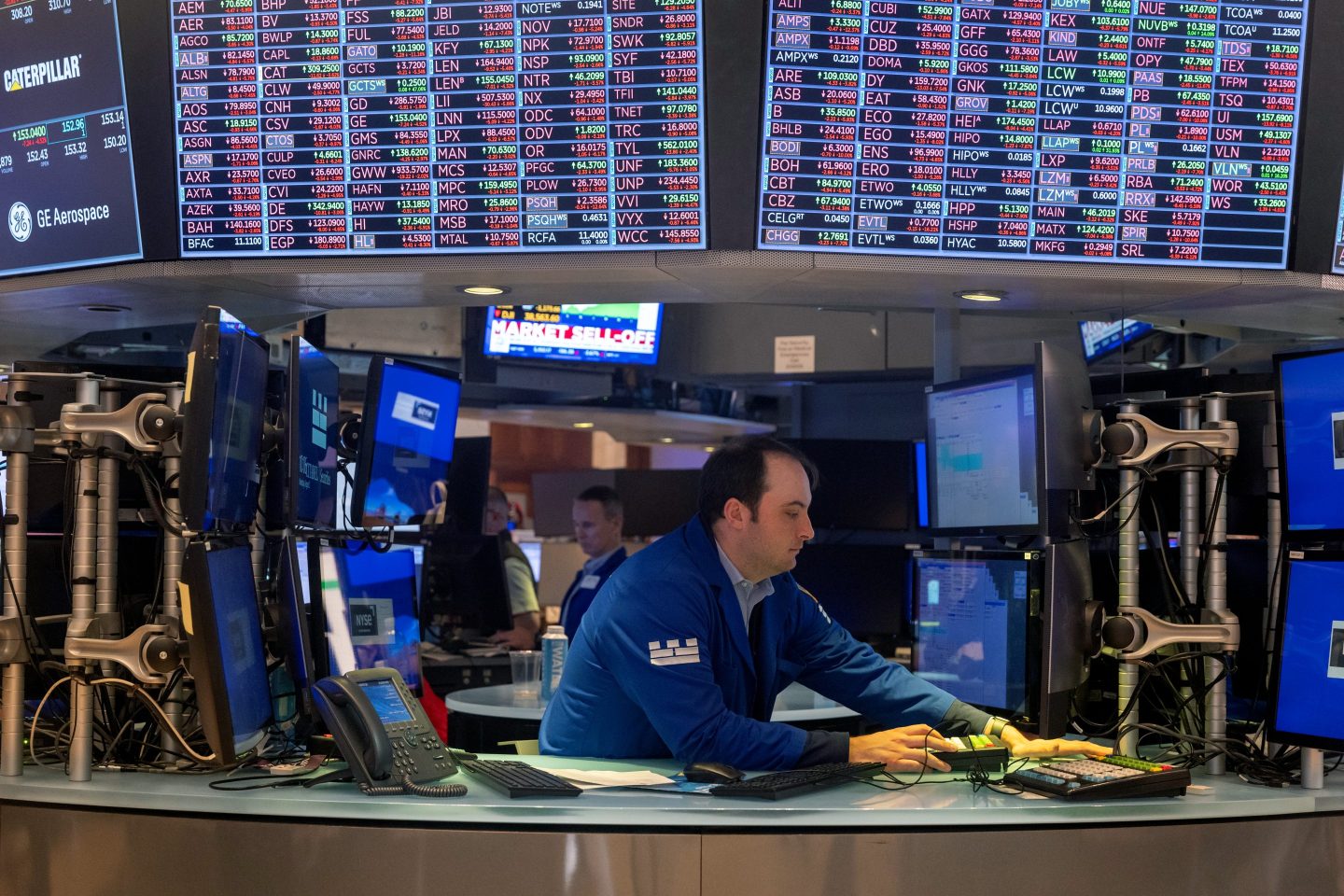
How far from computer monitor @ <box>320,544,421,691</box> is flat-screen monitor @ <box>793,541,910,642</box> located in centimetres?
219

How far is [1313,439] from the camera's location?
7.83 feet

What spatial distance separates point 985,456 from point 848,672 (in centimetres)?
59

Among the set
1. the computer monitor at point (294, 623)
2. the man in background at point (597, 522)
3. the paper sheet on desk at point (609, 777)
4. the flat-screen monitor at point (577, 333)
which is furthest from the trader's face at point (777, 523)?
the flat-screen monitor at point (577, 333)

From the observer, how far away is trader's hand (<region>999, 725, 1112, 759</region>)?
8.36 feet

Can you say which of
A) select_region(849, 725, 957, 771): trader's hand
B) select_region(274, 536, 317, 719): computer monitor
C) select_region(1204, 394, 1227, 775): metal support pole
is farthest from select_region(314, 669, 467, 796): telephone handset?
select_region(1204, 394, 1227, 775): metal support pole

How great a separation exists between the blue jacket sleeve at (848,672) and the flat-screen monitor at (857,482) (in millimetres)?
2373

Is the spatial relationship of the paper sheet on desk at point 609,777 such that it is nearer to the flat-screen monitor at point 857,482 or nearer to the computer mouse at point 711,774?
the computer mouse at point 711,774

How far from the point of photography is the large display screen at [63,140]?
302 centimetres

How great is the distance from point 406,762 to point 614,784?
375mm

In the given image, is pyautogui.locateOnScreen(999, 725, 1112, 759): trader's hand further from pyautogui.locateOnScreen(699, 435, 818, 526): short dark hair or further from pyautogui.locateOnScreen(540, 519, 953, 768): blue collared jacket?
pyautogui.locateOnScreen(699, 435, 818, 526): short dark hair

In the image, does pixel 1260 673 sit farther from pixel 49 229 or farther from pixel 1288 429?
pixel 49 229

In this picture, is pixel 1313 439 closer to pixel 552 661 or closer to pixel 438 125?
pixel 438 125

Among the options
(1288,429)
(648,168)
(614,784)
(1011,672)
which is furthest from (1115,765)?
(648,168)

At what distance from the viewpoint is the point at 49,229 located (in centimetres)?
310
